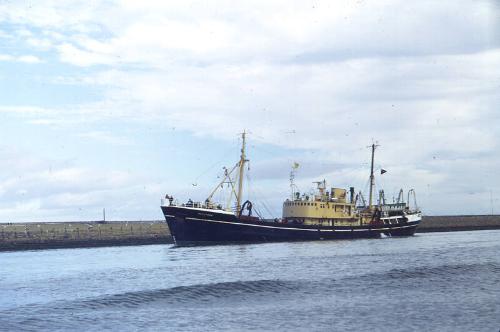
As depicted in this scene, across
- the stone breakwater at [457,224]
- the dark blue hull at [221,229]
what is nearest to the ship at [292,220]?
the dark blue hull at [221,229]

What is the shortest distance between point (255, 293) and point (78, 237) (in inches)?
2369

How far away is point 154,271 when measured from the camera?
50594mm

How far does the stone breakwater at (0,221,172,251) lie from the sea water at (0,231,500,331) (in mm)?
21061

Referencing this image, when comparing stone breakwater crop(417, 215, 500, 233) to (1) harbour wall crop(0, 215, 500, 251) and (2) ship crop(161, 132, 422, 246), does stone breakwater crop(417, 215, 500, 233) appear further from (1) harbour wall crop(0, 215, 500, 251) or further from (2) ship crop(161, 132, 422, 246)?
(1) harbour wall crop(0, 215, 500, 251)

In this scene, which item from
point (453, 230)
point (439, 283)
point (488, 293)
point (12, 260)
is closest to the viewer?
point (488, 293)

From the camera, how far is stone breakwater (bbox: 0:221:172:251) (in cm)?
8362

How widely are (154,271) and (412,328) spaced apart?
28.2 meters

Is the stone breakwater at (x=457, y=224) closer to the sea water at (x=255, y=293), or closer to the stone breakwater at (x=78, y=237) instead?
the stone breakwater at (x=78, y=237)

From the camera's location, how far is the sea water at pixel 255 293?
29.1 metres

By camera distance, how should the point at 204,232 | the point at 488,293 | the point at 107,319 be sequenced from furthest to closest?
the point at 204,232, the point at 488,293, the point at 107,319

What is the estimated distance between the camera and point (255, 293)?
3803 centimetres

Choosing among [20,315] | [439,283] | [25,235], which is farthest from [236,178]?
[20,315]

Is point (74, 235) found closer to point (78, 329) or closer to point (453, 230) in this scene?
point (78, 329)

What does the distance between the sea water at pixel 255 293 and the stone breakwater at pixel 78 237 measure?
2106 centimetres
